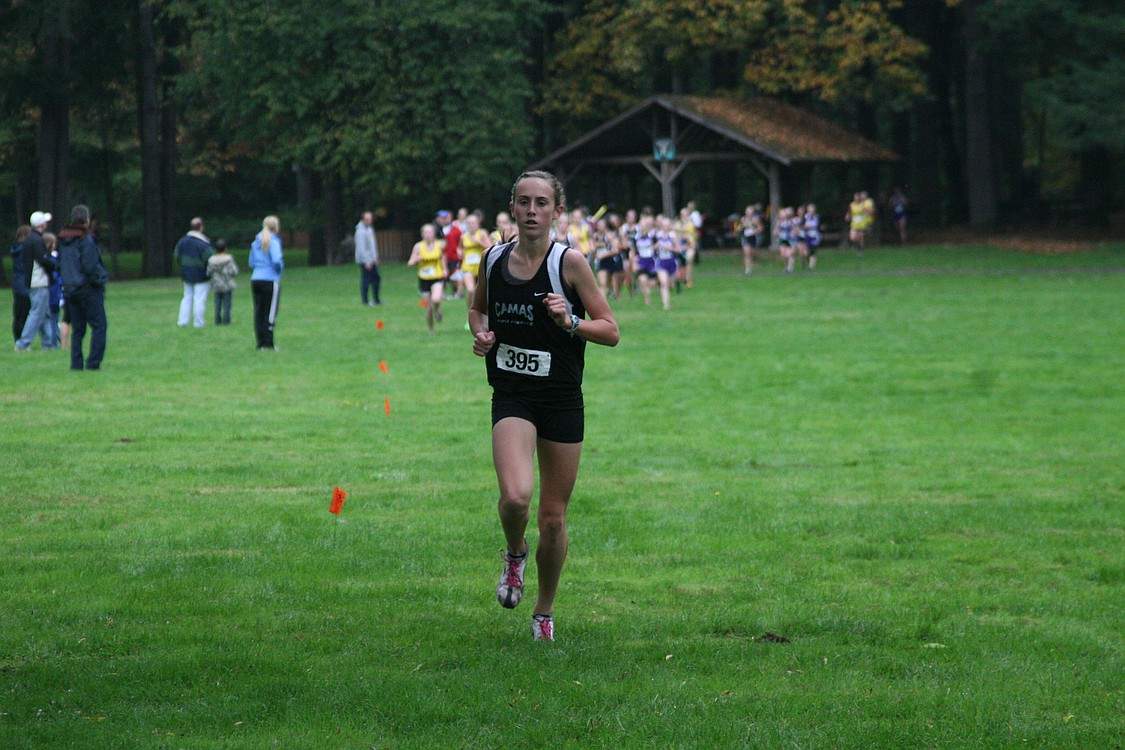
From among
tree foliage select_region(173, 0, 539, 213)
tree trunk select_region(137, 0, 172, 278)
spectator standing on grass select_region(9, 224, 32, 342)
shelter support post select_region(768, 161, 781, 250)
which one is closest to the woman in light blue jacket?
spectator standing on grass select_region(9, 224, 32, 342)

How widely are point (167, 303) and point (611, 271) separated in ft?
34.2

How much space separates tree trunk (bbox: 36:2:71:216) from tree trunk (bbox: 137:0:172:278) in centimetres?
255

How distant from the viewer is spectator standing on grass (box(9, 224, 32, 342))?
21188mm

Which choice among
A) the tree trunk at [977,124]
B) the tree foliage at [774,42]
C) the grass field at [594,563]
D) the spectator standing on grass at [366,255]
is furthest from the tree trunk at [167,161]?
the grass field at [594,563]

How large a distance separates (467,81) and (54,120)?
43.2ft

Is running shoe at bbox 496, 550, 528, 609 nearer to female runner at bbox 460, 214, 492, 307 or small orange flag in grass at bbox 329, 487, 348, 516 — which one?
small orange flag in grass at bbox 329, 487, 348, 516

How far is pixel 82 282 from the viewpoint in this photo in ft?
59.7

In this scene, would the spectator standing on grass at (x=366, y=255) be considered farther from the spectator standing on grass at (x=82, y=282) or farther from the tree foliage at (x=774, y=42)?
the tree foliage at (x=774, y=42)

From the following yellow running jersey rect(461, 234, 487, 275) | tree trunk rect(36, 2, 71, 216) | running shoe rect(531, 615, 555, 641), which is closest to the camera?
running shoe rect(531, 615, 555, 641)

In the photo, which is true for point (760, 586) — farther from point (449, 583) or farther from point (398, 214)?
point (398, 214)

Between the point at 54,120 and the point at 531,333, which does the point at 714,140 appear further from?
the point at 531,333

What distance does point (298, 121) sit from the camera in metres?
52.9

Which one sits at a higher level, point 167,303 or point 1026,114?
point 1026,114

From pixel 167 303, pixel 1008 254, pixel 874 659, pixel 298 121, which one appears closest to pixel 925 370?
pixel 874 659
